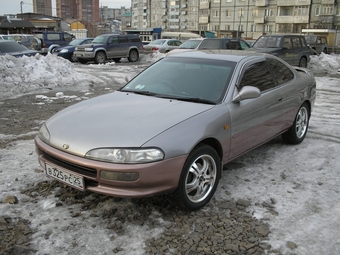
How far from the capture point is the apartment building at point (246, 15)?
58688 mm

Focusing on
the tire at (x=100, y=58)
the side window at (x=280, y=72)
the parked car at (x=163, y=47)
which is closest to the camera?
the side window at (x=280, y=72)

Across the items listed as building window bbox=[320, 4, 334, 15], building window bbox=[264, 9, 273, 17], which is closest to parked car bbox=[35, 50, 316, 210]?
building window bbox=[320, 4, 334, 15]

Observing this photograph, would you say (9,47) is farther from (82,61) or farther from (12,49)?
(82,61)

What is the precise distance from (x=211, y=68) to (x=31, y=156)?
2751 mm

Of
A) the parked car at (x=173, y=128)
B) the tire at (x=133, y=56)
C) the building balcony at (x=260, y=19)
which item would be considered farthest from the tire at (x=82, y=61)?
the building balcony at (x=260, y=19)

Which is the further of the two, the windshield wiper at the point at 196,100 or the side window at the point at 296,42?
the side window at the point at 296,42

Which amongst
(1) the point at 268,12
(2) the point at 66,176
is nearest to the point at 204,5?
(1) the point at 268,12

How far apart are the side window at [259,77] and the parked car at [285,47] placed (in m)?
10.1

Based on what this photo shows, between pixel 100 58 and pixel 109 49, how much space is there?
85 centimetres

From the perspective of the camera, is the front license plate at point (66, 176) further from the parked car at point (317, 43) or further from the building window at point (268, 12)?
the building window at point (268, 12)

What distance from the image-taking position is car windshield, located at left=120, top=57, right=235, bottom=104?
3986mm

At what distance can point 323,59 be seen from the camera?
17.9 meters

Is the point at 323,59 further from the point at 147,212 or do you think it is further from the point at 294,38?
the point at 147,212

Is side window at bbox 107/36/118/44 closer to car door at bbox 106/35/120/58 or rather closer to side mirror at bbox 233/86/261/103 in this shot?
car door at bbox 106/35/120/58
